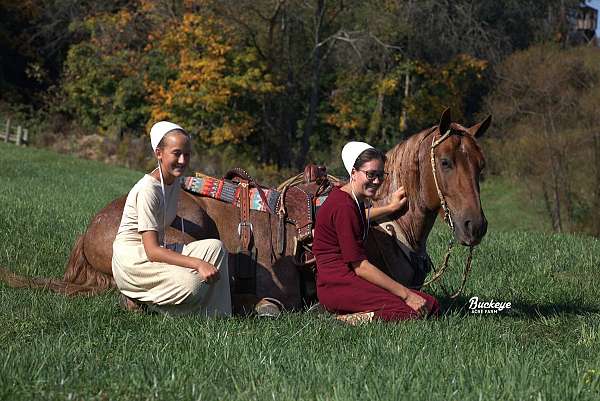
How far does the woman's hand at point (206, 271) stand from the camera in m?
5.64

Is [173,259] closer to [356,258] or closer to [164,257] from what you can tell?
[164,257]

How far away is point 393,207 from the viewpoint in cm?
624

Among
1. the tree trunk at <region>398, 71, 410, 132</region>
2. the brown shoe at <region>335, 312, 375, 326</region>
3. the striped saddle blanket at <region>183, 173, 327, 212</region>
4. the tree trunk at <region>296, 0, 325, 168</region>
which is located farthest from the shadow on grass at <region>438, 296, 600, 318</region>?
the tree trunk at <region>398, 71, 410, 132</region>

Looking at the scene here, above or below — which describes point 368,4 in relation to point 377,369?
above

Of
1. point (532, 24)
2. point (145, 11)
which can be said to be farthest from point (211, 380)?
point (532, 24)

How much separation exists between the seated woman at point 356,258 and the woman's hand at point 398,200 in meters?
0.28

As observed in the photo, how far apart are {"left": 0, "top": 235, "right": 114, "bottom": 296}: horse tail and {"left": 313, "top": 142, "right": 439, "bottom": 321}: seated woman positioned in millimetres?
1858

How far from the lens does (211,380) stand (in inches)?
168

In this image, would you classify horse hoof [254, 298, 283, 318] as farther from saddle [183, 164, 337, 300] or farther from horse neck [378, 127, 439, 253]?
horse neck [378, 127, 439, 253]

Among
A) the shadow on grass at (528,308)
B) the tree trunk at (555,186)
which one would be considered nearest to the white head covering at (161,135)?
the shadow on grass at (528,308)

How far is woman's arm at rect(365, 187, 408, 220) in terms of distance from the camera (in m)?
6.23

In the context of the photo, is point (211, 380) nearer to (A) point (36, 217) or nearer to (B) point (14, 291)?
(B) point (14, 291)

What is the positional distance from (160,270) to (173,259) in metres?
0.17

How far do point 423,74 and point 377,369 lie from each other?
3663cm
